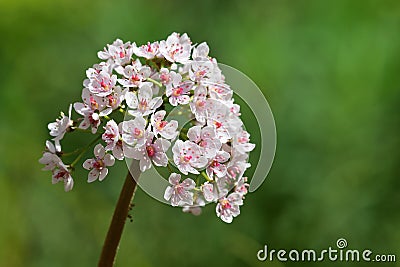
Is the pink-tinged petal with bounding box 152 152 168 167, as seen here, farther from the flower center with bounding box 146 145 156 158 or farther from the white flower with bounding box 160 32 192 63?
the white flower with bounding box 160 32 192 63

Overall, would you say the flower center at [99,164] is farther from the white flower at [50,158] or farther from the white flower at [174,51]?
the white flower at [174,51]

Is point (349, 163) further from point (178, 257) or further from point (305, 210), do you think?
point (178, 257)

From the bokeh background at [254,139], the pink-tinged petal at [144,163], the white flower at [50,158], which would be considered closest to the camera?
the pink-tinged petal at [144,163]

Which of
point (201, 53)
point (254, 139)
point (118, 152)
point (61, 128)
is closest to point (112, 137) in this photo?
point (118, 152)

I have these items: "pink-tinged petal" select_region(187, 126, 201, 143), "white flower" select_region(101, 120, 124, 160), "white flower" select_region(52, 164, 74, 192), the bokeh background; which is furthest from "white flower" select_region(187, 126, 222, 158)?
the bokeh background

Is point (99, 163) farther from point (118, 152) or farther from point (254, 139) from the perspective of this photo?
point (254, 139)

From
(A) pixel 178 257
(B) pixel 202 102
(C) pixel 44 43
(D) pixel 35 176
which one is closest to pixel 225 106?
(B) pixel 202 102

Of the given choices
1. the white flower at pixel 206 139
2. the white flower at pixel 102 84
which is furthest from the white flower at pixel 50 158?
the white flower at pixel 206 139
